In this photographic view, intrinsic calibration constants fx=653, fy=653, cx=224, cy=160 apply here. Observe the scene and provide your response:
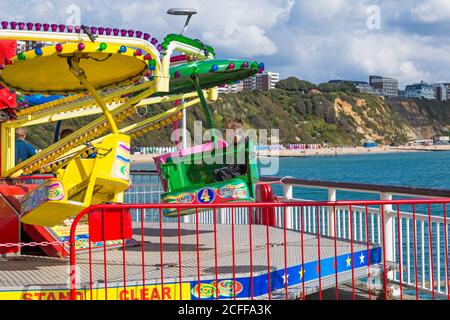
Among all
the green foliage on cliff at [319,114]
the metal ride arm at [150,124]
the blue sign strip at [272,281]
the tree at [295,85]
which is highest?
the tree at [295,85]

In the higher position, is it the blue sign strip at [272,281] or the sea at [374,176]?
the blue sign strip at [272,281]

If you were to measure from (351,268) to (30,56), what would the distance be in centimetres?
372

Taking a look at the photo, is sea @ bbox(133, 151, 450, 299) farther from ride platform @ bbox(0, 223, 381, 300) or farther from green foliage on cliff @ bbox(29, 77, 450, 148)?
green foliage on cliff @ bbox(29, 77, 450, 148)

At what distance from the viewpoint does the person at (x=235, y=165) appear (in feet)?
23.7

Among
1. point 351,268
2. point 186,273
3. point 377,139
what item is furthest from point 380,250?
point 377,139

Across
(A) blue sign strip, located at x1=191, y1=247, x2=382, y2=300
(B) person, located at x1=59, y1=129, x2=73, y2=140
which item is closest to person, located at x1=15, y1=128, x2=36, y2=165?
(B) person, located at x1=59, y1=129, x2=73, y2=140

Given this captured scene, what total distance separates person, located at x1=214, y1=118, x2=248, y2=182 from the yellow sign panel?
193 cm

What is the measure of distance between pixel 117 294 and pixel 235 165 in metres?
2.35

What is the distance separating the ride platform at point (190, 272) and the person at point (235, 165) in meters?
0.83

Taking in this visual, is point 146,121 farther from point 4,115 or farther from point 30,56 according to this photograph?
point 30,56

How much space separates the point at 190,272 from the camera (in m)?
5.94

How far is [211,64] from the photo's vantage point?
700cm

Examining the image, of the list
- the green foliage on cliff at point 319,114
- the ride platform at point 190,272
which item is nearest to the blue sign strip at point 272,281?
the ride platform at point 190,272

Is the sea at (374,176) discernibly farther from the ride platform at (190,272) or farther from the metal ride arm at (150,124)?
the metal ride arm at (150,124)
